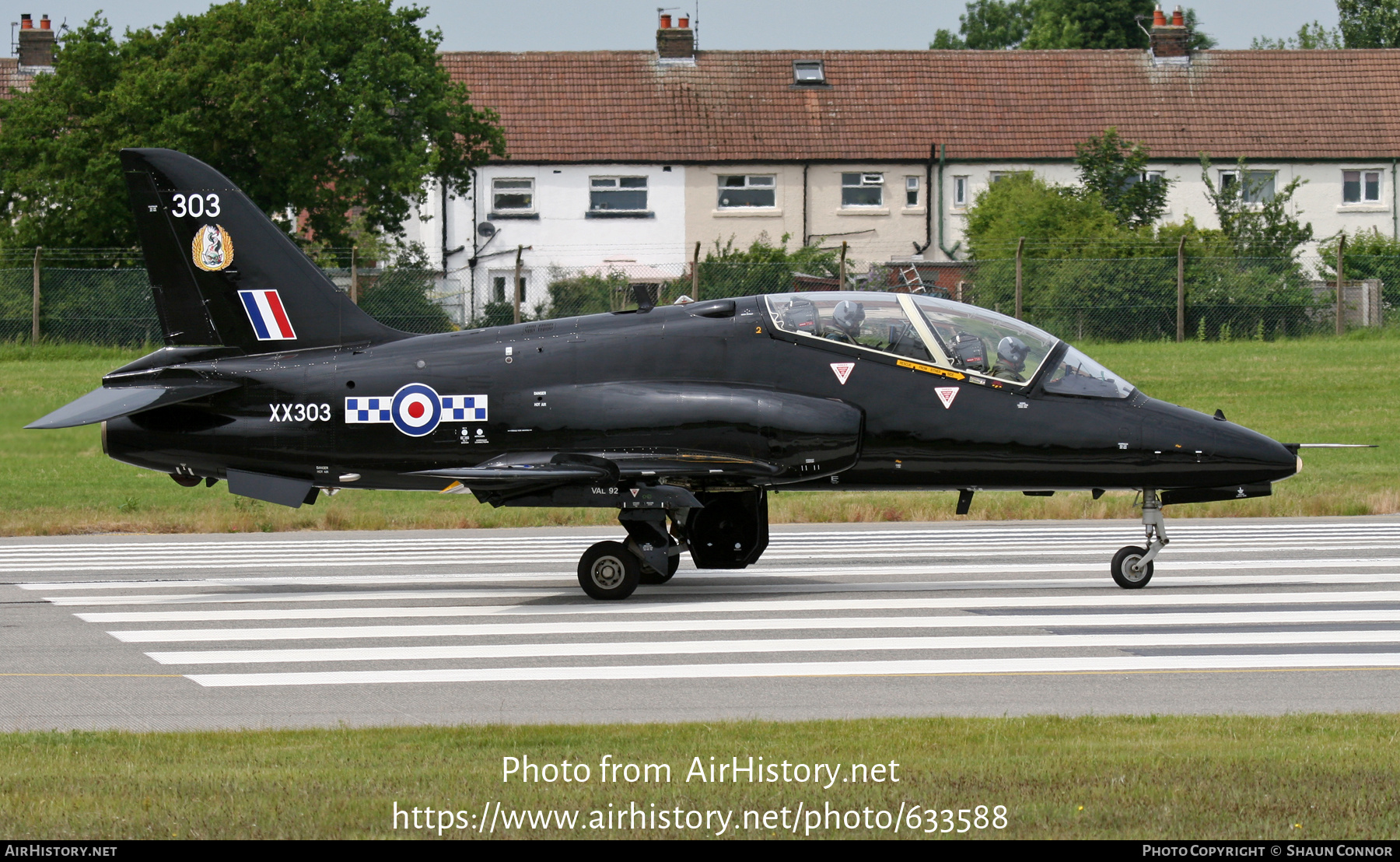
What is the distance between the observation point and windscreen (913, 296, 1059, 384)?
14008mm

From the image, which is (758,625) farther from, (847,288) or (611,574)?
(847,288)

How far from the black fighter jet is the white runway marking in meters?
0.98

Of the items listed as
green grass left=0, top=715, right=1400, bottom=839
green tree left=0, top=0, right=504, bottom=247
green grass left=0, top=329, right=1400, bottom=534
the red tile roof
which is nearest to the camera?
green grass left=0, top=715, right=1400, bottom=839

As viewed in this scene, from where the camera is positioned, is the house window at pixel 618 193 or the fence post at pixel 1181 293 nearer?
the fence post at pixel 1181 293

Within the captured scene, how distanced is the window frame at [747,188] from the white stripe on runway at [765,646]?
128 feet

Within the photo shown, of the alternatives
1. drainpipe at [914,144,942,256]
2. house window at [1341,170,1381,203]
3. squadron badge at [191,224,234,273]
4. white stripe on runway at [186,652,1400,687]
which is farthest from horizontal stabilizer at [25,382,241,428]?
house window at [1341,170,1381,203]

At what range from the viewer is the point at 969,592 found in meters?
14.3

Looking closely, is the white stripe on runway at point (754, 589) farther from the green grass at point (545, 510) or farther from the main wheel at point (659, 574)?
the green grass at point (545, 510)

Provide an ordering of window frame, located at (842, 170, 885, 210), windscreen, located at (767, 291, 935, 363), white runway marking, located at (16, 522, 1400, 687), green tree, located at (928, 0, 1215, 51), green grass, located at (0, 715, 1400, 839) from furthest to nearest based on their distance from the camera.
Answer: green tree, located at (928, 0, 1215, 51), window frame, located at (842, 170, 885, 210), windscreen, located at (767, 291, 935, 363), white runway marking, located at (16, 522, 1400, 687), green grass, located at (0, 715, 1400, 839)

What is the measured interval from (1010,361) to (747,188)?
3671cm

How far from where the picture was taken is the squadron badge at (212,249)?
592 inches

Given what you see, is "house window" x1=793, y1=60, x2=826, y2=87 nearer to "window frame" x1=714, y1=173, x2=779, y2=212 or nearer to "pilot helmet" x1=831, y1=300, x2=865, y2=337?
"window frame" x1=714, y1=173, x2=779, y2=212

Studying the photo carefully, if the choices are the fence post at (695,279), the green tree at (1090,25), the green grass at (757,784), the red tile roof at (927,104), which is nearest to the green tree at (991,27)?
the green tree at (1090,25)

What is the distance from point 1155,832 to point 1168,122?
48.0 meters
